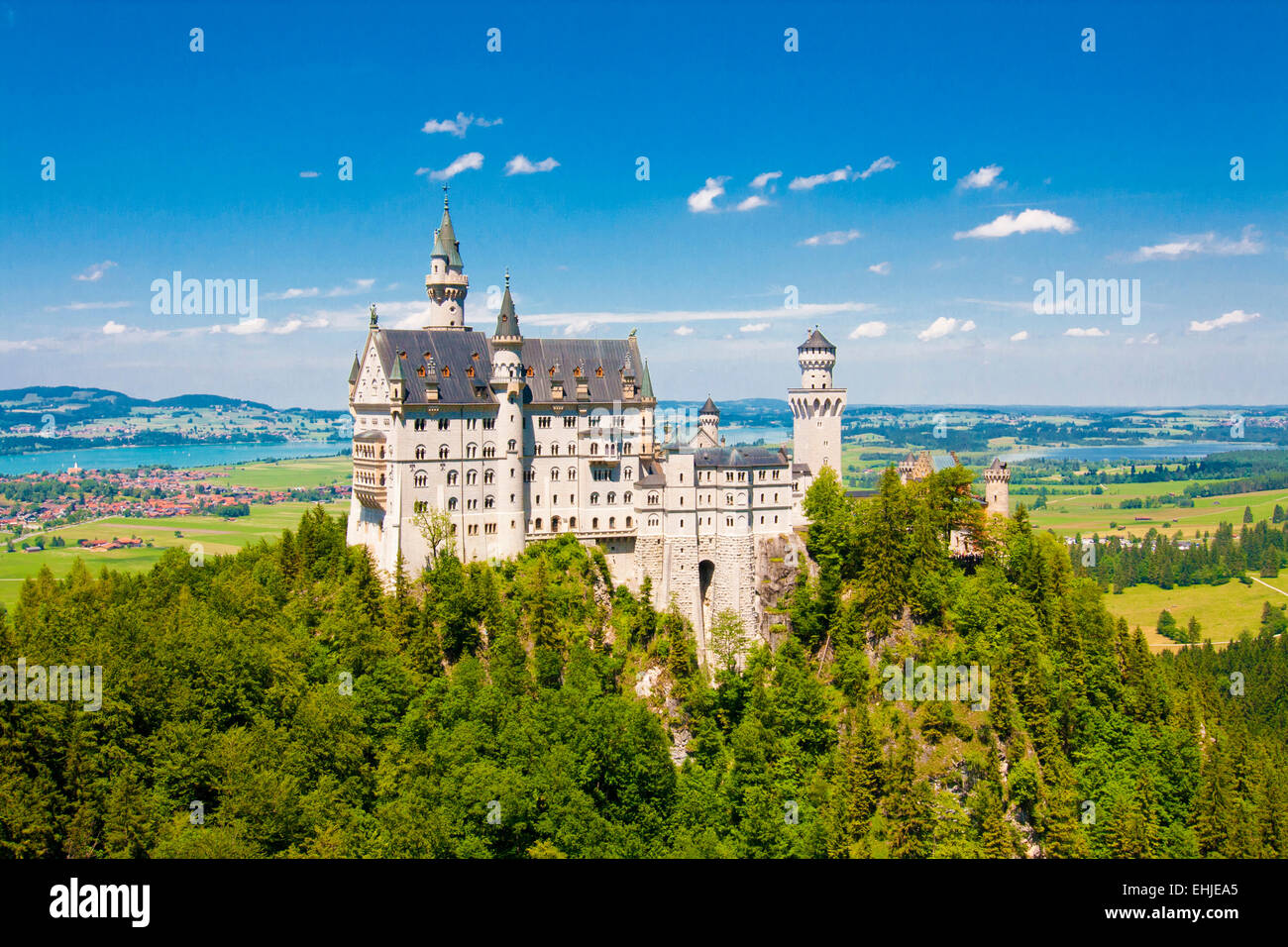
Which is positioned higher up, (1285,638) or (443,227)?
(443,227)

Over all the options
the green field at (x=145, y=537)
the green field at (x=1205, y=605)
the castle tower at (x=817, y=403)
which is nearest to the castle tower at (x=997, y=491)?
the castle tower at (x=817, y=403)

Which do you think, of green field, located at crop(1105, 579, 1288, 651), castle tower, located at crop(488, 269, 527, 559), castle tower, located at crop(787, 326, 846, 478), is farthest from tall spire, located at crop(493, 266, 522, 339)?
green field, located at crop(1105, 579, 1288, 651)

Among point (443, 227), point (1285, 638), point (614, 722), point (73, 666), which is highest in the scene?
point (443, 227)

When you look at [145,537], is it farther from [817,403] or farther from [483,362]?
[817,403]

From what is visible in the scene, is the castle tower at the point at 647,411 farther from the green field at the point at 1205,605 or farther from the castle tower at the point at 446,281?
the green field at the point at 1205,605

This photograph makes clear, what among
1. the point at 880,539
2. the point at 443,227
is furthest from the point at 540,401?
the point at 880,539
